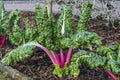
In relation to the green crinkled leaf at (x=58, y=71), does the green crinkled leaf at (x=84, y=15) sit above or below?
above

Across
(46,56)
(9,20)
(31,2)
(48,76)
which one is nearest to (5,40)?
(9,20)

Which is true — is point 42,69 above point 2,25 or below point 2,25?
below

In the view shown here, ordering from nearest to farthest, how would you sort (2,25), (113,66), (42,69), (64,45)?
(113,66), (64,45), (42,69), (2,25)

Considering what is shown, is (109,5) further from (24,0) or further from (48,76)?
(24,0)

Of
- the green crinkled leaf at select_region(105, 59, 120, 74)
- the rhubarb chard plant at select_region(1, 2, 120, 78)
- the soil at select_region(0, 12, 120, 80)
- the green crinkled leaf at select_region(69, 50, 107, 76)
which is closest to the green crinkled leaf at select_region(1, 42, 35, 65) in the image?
the rhubarb chard plant at select_region(1, 2, 120, 78)

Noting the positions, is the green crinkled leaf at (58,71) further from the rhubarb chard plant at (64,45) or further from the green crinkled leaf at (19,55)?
the green crinkled leaf at (19,55)

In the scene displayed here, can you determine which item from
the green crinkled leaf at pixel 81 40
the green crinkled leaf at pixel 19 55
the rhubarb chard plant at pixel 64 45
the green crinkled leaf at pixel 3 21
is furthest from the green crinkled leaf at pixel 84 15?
the green crinkled leaf at pixel 3 21

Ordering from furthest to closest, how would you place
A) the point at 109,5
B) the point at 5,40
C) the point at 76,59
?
the point at 109,5 < the point at 5,40 < the point at 76,59

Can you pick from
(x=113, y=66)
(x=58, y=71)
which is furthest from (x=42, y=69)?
(x=113, y=66)

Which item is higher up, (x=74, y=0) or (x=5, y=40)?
(x=74, y=0)

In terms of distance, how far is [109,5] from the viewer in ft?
21.9

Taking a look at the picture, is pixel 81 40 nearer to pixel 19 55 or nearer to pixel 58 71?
pixel 58 71

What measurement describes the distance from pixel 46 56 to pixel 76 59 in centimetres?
105

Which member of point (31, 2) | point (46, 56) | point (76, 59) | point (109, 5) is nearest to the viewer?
point (76, 59)
